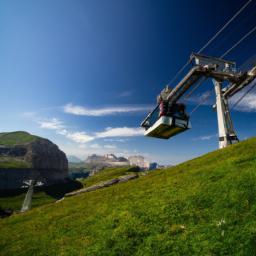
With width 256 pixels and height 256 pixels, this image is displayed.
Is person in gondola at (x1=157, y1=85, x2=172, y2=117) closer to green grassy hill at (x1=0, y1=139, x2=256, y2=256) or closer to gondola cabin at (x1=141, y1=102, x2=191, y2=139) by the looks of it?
gondola cabin at (x1=141, y1=102, x2=191, y2=139)

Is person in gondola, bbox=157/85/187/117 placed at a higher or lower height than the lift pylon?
lower

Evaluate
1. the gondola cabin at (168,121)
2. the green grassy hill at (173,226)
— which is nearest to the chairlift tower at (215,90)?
the gondola cabin at (168,121)

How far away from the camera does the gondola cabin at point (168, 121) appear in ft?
76.5

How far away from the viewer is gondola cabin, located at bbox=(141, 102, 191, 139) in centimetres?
2333

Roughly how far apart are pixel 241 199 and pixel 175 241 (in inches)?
194

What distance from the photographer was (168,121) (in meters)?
23.2

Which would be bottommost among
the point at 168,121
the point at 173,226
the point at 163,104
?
the point at 173,226

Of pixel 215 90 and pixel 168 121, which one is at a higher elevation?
pixel 215 90

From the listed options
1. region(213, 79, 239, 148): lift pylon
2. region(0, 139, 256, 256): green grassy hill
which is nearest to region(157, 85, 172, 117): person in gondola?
region(0, 139, 256, 256): green grassy hill

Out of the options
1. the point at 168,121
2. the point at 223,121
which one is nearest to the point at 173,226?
the point at 168,121

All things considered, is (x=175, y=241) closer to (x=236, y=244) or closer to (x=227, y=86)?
(x=236, y=244)

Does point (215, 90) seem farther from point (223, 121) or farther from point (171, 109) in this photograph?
point (171, 109)

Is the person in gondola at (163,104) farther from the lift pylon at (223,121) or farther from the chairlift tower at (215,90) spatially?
the lift pylon at (223,121)

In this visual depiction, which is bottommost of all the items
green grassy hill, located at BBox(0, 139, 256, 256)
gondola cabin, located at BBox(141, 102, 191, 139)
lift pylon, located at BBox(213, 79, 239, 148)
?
green grassy hill, located at BBox(0, 139, 256, 256)
